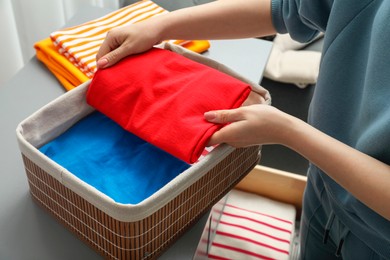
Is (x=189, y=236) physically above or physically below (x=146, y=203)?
below

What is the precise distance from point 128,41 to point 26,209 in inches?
13.6

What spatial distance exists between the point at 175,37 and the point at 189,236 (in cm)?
37

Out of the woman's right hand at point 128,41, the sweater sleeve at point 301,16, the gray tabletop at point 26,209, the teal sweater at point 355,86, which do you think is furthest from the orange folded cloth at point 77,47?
the teal sweater at point 355,86

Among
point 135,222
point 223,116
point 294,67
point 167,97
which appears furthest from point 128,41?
point 294,67

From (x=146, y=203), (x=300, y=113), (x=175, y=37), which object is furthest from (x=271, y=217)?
(x=146, y=203)

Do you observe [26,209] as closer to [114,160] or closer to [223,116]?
[114,160]

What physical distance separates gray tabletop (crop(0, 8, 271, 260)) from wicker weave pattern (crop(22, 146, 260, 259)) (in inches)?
0.9

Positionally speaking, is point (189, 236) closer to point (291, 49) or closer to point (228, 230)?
point (228, 230)

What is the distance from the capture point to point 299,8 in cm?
76

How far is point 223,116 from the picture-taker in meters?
0.71

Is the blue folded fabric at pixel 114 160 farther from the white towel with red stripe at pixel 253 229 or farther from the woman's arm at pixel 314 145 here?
the white towel with red stripe at pixel 253 229

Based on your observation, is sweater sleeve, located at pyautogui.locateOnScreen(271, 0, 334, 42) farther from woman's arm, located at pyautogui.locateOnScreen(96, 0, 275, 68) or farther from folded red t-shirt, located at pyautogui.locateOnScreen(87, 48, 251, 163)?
folded red t-shirt, located at pyautogui.locateOnScreen(87, 48, 251, 163)

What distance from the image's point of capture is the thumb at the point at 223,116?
698 millimetres

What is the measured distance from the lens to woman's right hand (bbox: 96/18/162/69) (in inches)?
32.5
